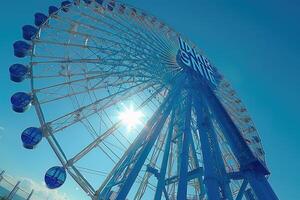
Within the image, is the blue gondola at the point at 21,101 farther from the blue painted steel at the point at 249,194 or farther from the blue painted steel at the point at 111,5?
the blue painted steel at the point at 249,194

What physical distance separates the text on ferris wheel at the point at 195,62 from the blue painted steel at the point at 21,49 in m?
8.19

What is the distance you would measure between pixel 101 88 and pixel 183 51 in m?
5.37

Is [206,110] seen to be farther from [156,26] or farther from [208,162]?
[156,26]

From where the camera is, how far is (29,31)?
14469 millimetres

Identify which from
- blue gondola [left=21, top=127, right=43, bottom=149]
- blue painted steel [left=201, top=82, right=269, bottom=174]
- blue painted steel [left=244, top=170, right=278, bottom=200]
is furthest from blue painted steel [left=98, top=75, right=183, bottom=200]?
blue painted steel [left=244, top=170, right=278, bottom=200]

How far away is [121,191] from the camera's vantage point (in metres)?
8.35

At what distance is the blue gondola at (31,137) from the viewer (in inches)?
428

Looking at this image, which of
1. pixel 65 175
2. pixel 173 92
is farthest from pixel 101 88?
pixel 65 175

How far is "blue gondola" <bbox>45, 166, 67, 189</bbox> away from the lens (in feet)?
33.6

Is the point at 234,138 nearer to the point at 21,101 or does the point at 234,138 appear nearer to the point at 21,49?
the point at 21,101

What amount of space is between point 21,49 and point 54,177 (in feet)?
23.5

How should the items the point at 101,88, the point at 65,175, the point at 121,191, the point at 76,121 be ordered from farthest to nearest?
the point at 101,88
the point at 76,121
the point at 65,175
the point at 121,191

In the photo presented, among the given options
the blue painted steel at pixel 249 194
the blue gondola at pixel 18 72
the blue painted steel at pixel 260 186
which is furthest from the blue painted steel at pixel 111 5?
the blue painted steel at pixel 249 194

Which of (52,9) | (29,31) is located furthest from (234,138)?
(52,9)
